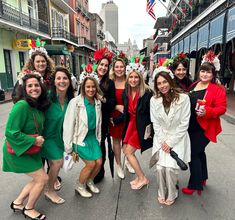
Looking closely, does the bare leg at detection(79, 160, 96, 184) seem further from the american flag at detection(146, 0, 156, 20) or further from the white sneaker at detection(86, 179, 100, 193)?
the american flag at detection(146, 0, 156, 20)

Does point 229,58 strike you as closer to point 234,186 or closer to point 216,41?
point 216,41

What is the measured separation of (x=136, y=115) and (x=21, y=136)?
1.49 m

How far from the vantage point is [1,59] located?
48.5 feet

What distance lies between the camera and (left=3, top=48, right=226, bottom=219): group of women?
95.2 inches

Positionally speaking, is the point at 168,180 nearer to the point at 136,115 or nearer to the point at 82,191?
the point at 136,115

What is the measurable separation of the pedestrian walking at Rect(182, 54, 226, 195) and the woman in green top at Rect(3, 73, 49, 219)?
1.88 meters

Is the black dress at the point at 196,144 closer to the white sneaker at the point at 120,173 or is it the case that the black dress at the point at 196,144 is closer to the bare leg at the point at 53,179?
the white sneaker at the point at 120,173

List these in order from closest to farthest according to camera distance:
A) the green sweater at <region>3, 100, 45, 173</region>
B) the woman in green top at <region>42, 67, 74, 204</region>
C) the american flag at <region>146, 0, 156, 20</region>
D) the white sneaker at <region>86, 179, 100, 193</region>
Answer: the green sweater at <region>3, 100, 45, 173</region>, the woman in green top at <region>42, 67, 74, 204</region>, the white sneaker at <region>86, 179, 100, 193</region>, the american flag at <region>146, 0, 156, 20</region>

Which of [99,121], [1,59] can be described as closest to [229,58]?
[99,121]

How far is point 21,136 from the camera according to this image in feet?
7.16

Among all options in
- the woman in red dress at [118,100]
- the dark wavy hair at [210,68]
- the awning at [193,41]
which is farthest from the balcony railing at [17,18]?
the dark wavy hair at [210,68]

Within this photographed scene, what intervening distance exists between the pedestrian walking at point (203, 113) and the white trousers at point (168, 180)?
1.15 ft

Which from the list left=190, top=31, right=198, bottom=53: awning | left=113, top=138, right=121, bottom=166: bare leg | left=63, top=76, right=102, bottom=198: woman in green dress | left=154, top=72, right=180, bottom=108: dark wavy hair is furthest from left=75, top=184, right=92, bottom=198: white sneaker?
left=190, top=31, right=198, bottom=53: awning

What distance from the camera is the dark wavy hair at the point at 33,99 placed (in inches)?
92.6
